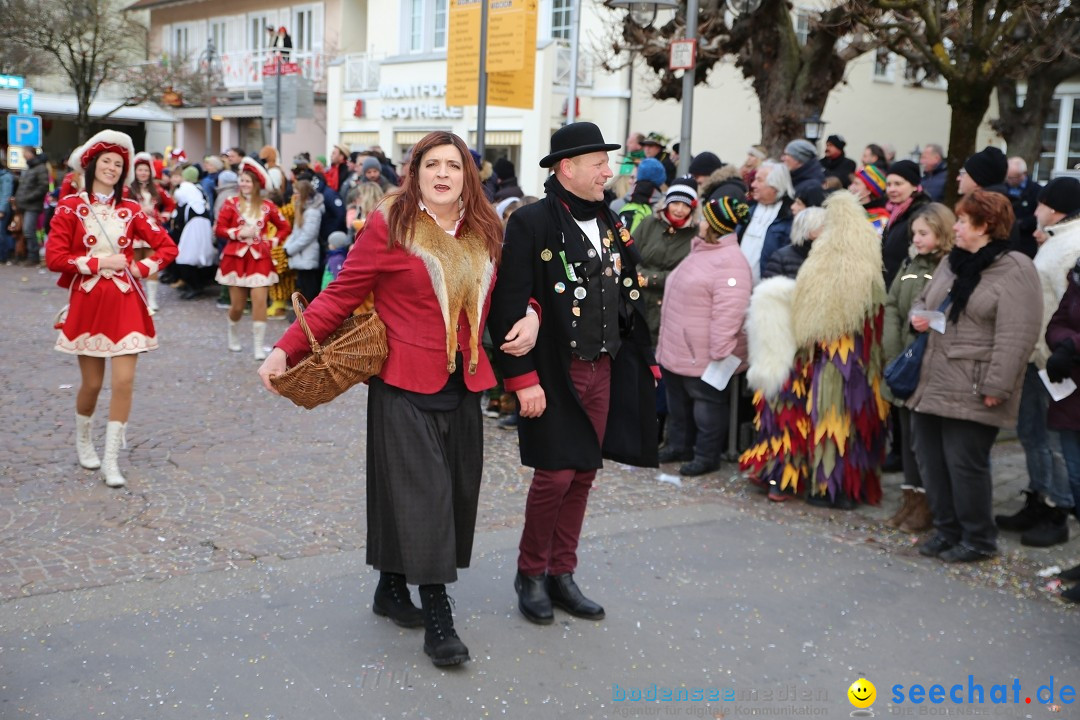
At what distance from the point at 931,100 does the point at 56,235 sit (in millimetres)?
27321

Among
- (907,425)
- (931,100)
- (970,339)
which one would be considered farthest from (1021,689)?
(931,100)

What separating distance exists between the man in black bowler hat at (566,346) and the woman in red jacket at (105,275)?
307cm

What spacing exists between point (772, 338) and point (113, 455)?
405cm

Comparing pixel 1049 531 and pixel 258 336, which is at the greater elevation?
pixel 258 336

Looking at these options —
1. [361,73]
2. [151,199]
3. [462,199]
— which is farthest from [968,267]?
[361,73]

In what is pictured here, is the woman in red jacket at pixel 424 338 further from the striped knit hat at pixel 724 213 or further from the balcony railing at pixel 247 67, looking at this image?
the balcony railing at pixel 247 67

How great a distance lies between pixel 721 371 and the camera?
24.4 feet

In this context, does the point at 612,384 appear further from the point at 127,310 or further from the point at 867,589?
the point at 127,310

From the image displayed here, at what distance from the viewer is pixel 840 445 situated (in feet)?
22.1

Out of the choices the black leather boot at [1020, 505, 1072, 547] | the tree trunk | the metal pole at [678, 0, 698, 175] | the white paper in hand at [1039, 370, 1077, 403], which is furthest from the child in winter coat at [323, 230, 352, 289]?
the white paper in hand at [1039, 370, 1077, 403]

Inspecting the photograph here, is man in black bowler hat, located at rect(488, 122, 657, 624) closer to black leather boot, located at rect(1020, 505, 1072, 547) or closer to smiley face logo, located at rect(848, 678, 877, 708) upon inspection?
smiley face logo, located at rect(848, 678, 877, 708)

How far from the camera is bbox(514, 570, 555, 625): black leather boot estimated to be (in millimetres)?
4715

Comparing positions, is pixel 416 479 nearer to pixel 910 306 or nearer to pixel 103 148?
pixel 910 306

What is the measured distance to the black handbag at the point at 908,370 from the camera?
5953 mm
